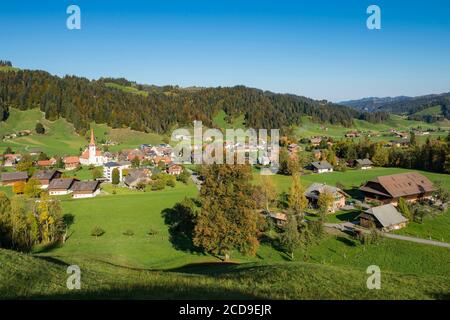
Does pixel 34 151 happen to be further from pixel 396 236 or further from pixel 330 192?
pixel 396 236

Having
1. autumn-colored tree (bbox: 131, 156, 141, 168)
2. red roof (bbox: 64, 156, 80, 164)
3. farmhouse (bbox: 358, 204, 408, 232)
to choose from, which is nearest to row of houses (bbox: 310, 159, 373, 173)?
farmhouse (bbox: 358, 204, 408, 232)

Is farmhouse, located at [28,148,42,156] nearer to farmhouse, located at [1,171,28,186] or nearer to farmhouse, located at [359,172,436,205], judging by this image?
farmhouse, located at [1,171,28,186]

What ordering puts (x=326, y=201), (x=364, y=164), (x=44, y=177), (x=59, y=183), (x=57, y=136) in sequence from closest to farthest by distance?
(x=326, y=201) < (x=59, y=183) < (x=44, y=177) < (x=364, y=164) < (x=57, y=136)

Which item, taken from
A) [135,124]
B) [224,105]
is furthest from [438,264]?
[224,105]

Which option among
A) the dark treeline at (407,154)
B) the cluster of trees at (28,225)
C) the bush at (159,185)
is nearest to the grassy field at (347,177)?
the dark treeline at (407,154)

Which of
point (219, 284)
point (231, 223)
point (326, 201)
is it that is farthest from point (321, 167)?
point (219, 284)

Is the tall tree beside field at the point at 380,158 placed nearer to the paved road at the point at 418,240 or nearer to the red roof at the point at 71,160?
the paved road at the point at 418,240
